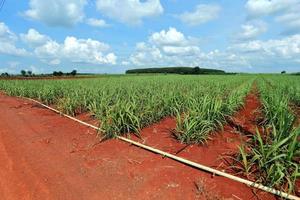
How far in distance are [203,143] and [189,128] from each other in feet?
1.11

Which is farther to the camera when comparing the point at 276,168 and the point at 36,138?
the point at 36,138

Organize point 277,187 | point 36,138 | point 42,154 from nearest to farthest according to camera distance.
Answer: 1. point 277,187
2. point 42,154
3. point 36,138

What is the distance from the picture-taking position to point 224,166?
3.79m

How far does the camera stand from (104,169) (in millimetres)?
3881

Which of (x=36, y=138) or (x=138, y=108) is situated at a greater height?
(x=138, y=108)

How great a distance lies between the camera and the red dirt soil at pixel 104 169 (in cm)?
322

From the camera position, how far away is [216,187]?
3.27 meters

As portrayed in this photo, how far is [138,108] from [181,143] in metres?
1.52

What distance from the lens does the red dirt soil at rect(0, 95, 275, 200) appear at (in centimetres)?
322

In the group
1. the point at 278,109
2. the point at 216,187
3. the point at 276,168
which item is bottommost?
the point at 216,187

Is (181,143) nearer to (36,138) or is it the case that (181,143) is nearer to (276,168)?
(276,168)

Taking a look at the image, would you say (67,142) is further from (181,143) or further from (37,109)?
(37,109)

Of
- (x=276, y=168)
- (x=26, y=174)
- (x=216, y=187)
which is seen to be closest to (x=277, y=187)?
(x=276, y=168)

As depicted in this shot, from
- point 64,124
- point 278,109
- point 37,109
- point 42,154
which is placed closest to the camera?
point 42,154
